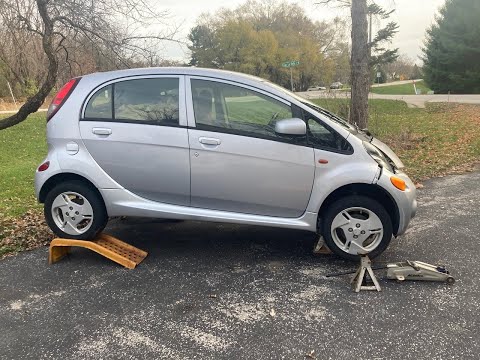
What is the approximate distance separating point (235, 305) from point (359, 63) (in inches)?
326

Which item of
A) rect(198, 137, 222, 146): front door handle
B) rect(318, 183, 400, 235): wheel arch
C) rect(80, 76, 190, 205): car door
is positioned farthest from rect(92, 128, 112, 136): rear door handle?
rect(318, 183, 400, 235): wheel arch

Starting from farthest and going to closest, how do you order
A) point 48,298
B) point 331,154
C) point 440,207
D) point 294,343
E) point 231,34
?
1. point 231,34
2. point 440,207
3. point 331,154
4. point 48,298
5. point 294,343

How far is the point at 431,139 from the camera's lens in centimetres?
1159

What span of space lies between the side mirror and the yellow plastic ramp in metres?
1.84

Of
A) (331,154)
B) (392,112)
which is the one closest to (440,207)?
(331,154)

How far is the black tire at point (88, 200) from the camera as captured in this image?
4.10 m

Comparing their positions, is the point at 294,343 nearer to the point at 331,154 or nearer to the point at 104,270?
the point at 331,154

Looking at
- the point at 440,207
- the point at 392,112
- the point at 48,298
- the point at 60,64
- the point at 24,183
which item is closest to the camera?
the point at 48,298

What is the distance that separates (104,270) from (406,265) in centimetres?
275

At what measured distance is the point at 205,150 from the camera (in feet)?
12.7

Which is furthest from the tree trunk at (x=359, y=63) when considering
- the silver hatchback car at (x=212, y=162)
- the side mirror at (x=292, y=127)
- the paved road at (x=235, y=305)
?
the side mirror at (x=292, y=127)

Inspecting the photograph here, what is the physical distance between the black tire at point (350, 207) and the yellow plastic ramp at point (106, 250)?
181 cm

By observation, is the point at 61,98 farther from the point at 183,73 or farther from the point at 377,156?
the point at 377,156

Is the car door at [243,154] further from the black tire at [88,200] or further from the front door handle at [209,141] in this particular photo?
the black tire at [88,200]
